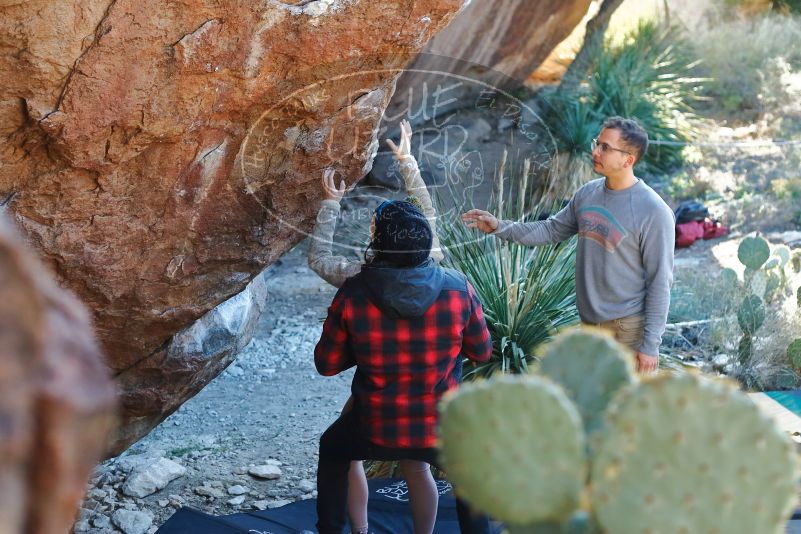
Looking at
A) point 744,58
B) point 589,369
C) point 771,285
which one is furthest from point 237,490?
point 744,58

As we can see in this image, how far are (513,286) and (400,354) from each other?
192 centimetres

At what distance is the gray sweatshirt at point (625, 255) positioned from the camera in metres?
3.54

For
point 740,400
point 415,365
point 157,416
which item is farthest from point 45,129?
point 740,400

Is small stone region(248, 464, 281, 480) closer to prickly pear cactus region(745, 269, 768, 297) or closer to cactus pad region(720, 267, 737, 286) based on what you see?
cactus pad region(720, 267, 737, 286)

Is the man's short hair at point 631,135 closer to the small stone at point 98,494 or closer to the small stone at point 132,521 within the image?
the small stone at point 132,521

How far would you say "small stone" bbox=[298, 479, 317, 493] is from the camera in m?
4.58

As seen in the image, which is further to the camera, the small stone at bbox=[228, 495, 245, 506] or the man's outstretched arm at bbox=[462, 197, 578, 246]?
the small stone at bbox=[228, 495, 245, 506]

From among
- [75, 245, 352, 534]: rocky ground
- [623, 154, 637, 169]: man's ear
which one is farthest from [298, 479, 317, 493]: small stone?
[623, 154, 637, 169]: man's ear

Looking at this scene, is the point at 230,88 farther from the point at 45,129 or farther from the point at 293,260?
the point at 293,260

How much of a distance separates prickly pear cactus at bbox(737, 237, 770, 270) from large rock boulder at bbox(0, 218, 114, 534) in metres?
5.63

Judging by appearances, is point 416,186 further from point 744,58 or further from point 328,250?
point 744,58

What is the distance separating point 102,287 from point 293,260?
5362 millimetres

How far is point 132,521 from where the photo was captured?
13.4 ft

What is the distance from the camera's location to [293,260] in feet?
29.3
